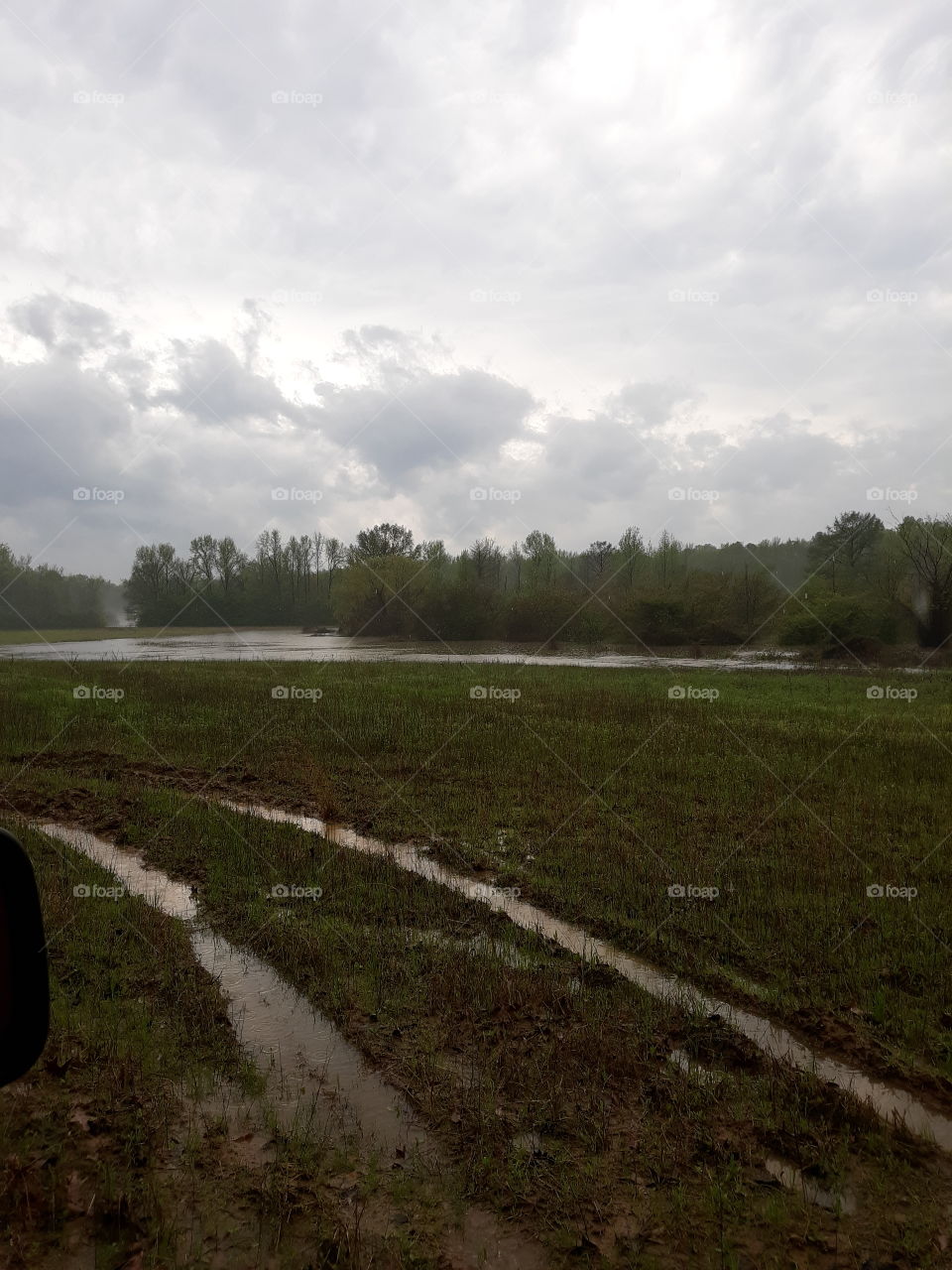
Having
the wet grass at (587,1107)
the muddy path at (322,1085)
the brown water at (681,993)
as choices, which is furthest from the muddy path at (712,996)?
the muddy path at (322,1085)

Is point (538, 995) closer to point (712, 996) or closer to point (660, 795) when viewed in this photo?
point (712, 996)

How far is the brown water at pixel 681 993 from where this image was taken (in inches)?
189

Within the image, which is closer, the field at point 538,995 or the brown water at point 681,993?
the field at point 538,995

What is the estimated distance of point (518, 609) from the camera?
221 ft

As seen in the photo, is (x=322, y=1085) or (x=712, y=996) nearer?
(x=322, y=1085)

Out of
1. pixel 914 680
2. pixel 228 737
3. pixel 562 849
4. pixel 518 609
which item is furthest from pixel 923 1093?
pixel 518 609

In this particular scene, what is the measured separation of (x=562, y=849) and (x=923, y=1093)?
5.42m

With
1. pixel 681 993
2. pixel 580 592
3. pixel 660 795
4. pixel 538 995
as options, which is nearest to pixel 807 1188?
pixel 681 993

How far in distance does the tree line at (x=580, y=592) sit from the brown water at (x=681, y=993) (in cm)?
4304

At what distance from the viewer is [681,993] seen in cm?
621

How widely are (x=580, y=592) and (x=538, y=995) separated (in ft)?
215

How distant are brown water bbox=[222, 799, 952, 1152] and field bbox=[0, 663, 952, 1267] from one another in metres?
0.16

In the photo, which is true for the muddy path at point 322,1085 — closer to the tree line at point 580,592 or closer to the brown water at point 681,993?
the brown water at point 681,993

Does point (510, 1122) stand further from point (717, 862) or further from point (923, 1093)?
point (717, 862)
